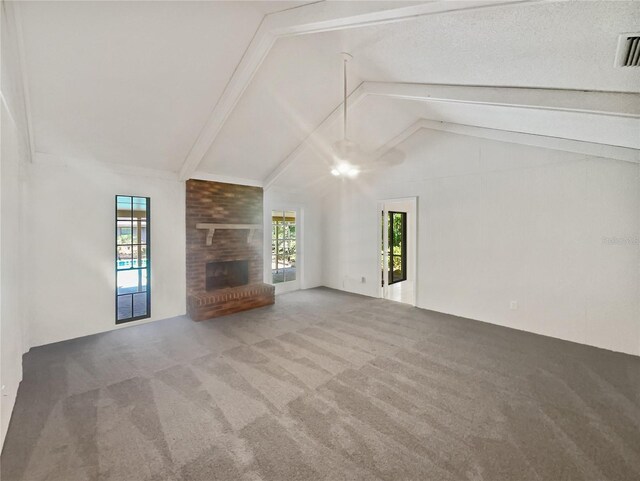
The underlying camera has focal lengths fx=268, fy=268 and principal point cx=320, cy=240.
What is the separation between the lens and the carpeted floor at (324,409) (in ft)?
5.57

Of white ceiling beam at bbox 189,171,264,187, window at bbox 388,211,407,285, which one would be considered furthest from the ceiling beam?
window at bbox 388,211,407,285

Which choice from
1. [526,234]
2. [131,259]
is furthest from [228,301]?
[526,234]

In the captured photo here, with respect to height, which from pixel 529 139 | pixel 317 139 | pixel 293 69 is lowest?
pixel 529 139

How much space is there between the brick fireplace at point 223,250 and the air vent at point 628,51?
16.8 feet

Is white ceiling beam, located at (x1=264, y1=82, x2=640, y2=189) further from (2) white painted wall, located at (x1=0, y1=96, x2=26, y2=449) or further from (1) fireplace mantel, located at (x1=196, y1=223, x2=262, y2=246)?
(2) white painted wall, located at (x1=0, y1=96, x2=26, y2=449)

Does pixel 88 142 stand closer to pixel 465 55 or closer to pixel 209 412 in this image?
pixel 209 412

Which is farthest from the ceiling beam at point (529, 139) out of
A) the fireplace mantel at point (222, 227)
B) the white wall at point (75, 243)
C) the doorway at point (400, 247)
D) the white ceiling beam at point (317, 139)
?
the white wall at point (75, 243)

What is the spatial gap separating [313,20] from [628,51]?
7.01 ft

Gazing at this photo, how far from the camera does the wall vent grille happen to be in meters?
1.56

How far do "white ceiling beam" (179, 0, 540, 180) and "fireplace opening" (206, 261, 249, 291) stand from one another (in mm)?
2688

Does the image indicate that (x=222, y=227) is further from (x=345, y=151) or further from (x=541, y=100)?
(x=541, y=100)

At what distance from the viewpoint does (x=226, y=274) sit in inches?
212

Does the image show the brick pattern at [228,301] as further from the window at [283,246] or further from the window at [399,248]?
the window at [399,248]

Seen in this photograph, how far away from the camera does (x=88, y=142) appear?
3463mm
